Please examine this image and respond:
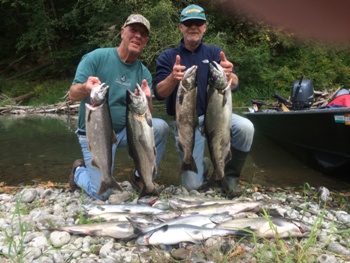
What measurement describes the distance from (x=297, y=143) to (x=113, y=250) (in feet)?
15.3

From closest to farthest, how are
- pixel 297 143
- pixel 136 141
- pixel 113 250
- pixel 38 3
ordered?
1. pixel 113 250
2. pixel 136 141
3. pixel 297 143
4. pixel 38 3

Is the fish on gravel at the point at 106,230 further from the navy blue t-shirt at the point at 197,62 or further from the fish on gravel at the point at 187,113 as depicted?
the navy blue t-shirt at the point at 197,62

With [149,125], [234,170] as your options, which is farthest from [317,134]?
[149,125]

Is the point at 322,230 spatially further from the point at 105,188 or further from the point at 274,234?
the point at 105,188

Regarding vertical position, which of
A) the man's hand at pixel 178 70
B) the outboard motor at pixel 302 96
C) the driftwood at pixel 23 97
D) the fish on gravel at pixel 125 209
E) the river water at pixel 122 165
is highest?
the man's hand at pixel 178 70

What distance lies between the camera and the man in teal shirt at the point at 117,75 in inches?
159

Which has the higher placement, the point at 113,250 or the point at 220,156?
the point at 220,156

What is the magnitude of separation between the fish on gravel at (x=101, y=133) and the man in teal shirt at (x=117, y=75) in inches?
14.7

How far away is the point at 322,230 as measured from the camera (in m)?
3.13

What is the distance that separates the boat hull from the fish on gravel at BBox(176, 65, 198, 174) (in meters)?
2.27

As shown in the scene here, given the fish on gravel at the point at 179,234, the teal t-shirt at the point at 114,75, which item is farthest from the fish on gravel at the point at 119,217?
the teal t-shirt at the point at 114,75

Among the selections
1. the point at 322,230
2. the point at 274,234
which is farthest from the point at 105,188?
the point at 322,230

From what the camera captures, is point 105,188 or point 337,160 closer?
point 105,188

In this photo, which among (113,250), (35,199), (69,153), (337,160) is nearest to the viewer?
(113,250)
